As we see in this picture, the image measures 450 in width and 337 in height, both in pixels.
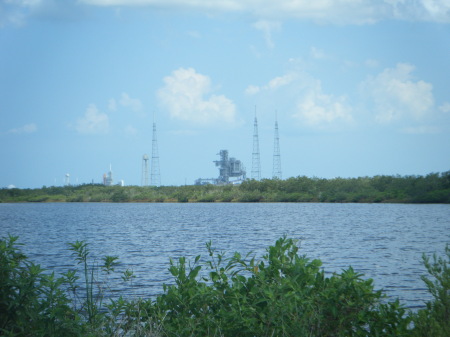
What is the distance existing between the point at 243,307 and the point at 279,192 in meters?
102

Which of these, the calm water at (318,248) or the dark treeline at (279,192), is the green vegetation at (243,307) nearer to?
the calm water at (318,248)

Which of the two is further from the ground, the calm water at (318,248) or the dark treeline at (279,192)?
the dark treeline at (279,192)

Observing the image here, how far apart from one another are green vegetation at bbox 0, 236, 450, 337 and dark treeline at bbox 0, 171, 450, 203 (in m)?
A: 77.0

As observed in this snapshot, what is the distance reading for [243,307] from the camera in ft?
21.1

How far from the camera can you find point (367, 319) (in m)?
6.99

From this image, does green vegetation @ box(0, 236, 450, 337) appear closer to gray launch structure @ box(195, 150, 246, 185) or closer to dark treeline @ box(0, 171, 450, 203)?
dark treeline @ box(0, 171, 450, 203)

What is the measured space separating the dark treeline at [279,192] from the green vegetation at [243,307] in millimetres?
77024

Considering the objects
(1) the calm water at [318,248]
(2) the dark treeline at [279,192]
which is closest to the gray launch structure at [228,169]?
(2) the dark treeline at [279,192]

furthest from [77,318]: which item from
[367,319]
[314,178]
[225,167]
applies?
[225,167]

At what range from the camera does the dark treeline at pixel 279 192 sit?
82812mm

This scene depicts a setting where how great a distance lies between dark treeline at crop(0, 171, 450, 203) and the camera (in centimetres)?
8281

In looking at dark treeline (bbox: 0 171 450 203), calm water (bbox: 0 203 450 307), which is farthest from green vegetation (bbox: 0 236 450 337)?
dark treeline (bbox: 0 171 450 203)

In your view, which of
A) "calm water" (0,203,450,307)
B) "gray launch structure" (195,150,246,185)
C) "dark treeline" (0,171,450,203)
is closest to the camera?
"calm water" (0,203,450,307)

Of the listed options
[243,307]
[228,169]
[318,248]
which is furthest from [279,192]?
[243,307]
